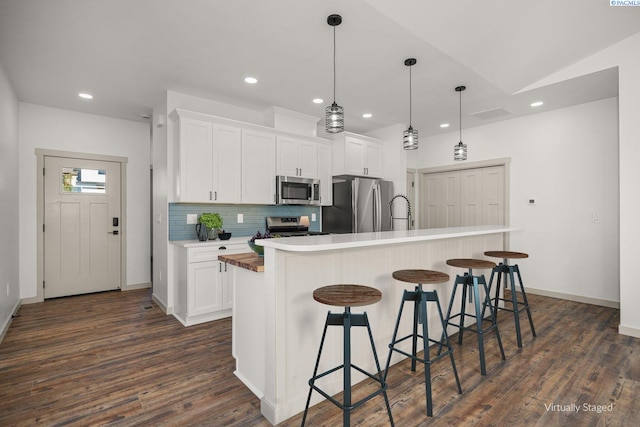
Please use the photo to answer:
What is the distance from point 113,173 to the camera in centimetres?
484

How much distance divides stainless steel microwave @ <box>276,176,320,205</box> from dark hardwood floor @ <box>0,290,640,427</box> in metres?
1.84

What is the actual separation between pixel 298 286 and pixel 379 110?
344cm

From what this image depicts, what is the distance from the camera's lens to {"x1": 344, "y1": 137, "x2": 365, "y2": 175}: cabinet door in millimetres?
4984

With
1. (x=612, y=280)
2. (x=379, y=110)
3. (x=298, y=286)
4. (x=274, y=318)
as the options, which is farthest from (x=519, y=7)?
(x=612, y=280)

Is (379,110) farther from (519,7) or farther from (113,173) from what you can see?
(113,173)

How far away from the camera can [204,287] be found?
3.54 m

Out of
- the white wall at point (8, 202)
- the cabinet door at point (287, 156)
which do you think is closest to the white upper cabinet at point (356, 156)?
the cabinet door at point (287, 156)

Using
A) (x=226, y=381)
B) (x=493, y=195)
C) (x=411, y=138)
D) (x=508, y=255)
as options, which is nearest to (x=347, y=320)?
(x=226, y=381)

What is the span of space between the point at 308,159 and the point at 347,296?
130 inches

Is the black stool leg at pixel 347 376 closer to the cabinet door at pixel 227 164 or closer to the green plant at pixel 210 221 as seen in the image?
the green plant at pixel 210 221

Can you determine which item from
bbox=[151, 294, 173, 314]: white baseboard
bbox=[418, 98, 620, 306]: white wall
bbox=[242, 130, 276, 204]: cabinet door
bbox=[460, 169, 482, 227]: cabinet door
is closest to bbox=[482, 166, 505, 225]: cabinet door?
bbox=[460, 169, 482, 227]: cabinet door

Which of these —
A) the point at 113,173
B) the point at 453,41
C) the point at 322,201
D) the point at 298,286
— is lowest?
the point at 298,286

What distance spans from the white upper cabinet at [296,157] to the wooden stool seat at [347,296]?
2869 millimetres

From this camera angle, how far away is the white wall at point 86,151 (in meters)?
4.21
